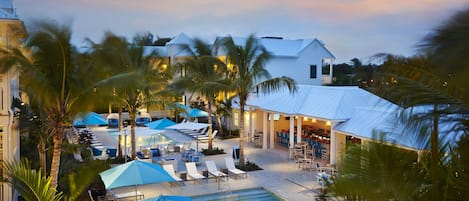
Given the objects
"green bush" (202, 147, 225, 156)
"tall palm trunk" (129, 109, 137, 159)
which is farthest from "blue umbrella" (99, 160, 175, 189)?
"green bush" (202, 147, 225, 156)

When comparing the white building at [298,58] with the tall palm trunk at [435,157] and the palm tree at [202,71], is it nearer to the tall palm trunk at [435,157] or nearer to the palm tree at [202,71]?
the palm tree at [202,71]

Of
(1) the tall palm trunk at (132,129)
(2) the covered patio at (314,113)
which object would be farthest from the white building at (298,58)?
(1) the tall palm trunk at (132,129)

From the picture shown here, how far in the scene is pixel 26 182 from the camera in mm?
8602

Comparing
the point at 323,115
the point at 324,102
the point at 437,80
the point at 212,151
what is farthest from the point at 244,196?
the point at 437,80

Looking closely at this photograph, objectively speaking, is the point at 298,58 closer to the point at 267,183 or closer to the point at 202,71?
the point at 202,71

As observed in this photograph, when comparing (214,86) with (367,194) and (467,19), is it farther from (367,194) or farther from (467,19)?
(467,19)

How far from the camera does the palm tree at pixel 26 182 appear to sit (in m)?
8.58

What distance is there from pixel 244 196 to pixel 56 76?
26.4 feet

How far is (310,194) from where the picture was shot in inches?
611

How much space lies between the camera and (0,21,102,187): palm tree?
10.9m

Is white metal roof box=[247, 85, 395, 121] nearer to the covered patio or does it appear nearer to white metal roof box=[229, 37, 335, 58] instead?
the covered patio

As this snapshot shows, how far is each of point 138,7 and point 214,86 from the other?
11.0 metres

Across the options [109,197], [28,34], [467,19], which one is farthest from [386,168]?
[109,197]

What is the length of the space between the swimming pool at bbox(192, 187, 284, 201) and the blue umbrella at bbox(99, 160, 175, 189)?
8.95 ft
